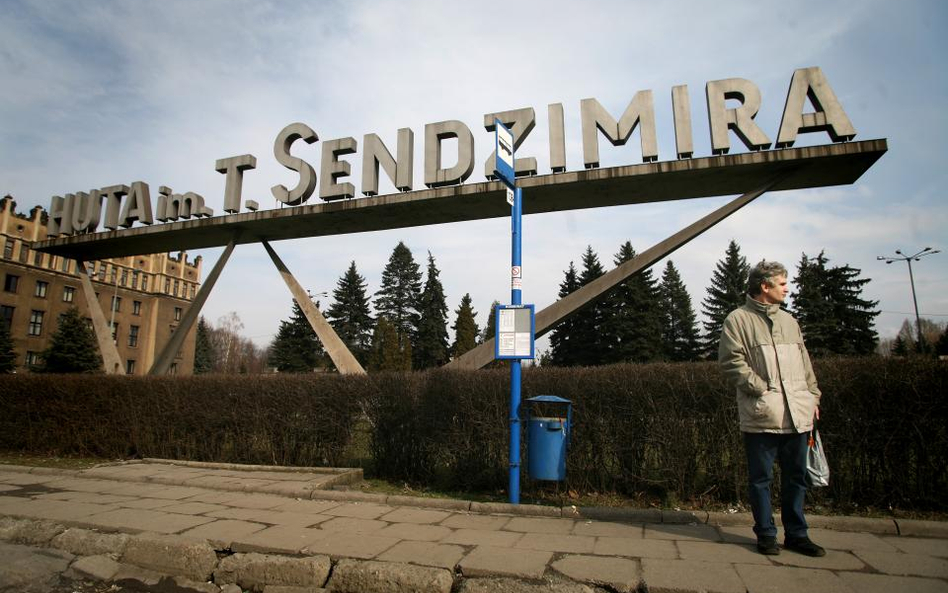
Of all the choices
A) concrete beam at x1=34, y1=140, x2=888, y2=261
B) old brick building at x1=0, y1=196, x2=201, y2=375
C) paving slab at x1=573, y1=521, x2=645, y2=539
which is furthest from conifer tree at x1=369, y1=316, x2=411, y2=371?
paving slab at x1=573, y1=521, x2=645, y2=539

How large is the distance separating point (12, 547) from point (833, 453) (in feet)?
27.8

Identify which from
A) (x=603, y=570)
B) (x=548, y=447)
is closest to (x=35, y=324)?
(x=548, y=447)

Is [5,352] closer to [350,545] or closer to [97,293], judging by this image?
[97,293]

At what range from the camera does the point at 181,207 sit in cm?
1695

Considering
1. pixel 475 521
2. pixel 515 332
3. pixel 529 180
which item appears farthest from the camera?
pixel 529 180

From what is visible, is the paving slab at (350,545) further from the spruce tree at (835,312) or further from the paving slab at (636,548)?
the spruce tree at (835,312)

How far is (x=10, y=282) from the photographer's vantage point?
49812 millimetres

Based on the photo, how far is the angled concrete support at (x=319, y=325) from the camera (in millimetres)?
15828

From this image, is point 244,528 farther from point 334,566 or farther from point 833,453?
point 833,453

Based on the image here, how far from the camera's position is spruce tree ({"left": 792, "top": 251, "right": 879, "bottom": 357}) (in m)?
37.6

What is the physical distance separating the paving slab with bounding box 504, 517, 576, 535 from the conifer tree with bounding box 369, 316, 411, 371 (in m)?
41.8

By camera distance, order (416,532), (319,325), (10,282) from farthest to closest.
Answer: (10,282) → (319,325) → (416,532)

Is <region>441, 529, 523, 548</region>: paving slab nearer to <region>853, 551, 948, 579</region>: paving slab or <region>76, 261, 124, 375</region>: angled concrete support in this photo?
<region>853, 551, 948, 579</region>: paving slab

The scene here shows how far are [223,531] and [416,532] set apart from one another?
1.91 metres
